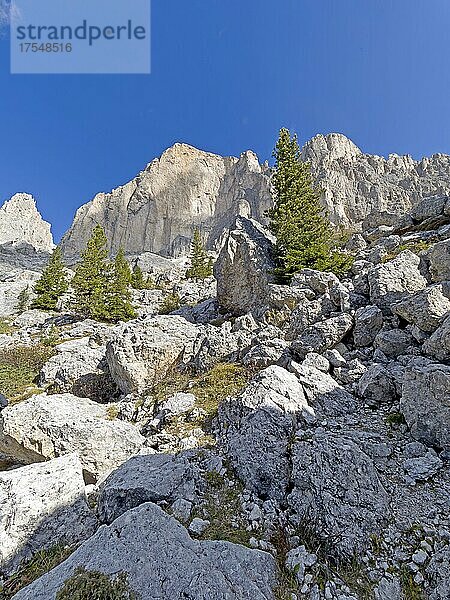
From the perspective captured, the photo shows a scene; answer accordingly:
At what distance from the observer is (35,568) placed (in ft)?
19.1

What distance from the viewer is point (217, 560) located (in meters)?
4.86

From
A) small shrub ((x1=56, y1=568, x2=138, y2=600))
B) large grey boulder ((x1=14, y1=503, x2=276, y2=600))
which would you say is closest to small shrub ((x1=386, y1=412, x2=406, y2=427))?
large grey boulder ((x1=14, y1=503, x2=276, y2=600))

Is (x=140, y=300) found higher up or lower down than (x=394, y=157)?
lower down

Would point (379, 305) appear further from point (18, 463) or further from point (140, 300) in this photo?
point (140, 300)

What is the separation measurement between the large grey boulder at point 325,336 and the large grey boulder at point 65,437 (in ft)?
22.0

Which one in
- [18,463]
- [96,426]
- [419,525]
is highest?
[96,426]

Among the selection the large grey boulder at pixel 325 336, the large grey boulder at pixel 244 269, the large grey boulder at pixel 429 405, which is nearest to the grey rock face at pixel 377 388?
the large grey boulder at pixel 429 405

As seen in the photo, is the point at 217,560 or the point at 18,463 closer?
the point at 217,560

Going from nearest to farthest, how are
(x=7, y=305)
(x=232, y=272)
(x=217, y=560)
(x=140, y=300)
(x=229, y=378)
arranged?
(x=217, y=560)
(x=229, y=378)
(x=232, y=272)
(x=140, y=300)
(x=7, y=305)

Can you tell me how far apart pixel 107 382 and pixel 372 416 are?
11.9 meters

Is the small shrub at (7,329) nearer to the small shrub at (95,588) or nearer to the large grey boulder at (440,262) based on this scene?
the small shrub at (95,588)

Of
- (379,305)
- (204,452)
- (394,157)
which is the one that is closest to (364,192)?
(394,157)

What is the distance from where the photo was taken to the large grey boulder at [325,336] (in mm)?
12586

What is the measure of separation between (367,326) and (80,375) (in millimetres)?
13215
